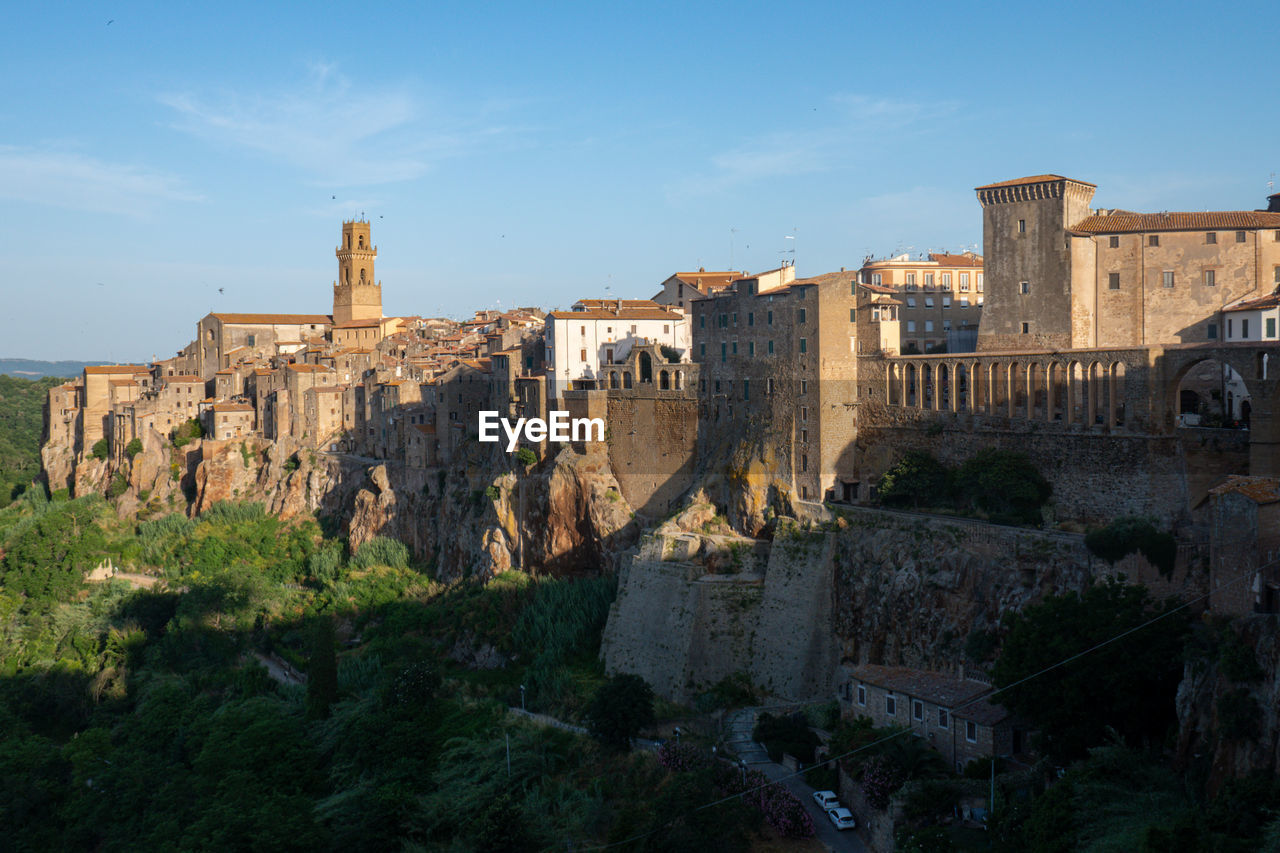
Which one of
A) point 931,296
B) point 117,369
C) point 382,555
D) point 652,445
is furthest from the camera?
point 117,369

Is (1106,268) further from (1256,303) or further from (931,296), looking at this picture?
(931,296)

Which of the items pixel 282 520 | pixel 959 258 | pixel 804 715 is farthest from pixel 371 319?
pixel 804 715

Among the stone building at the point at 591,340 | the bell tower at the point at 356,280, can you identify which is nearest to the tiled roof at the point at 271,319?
the bell tower at the point at 356,280

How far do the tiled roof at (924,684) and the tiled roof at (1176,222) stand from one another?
18492 millimetres

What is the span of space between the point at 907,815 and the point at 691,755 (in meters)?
7.46

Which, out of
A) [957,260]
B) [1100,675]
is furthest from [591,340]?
[1100,675]

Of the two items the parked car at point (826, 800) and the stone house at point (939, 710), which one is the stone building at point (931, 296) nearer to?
the stone house at point (939, 710)

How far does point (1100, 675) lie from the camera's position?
90.7ft

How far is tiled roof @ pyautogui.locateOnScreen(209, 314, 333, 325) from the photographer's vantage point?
8350 cm

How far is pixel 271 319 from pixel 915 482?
5985 centimetres

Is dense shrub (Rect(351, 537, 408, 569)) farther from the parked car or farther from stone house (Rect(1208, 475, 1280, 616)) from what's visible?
stone house (Rect(1208, 475, 1280, 616))

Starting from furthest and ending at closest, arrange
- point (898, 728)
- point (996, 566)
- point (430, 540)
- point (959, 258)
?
point (959, 258), point (430, 540), point (996, 566), point (898, 728)

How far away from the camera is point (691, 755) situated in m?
33.7

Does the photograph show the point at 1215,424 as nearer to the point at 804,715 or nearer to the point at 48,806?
the point at 804,715
